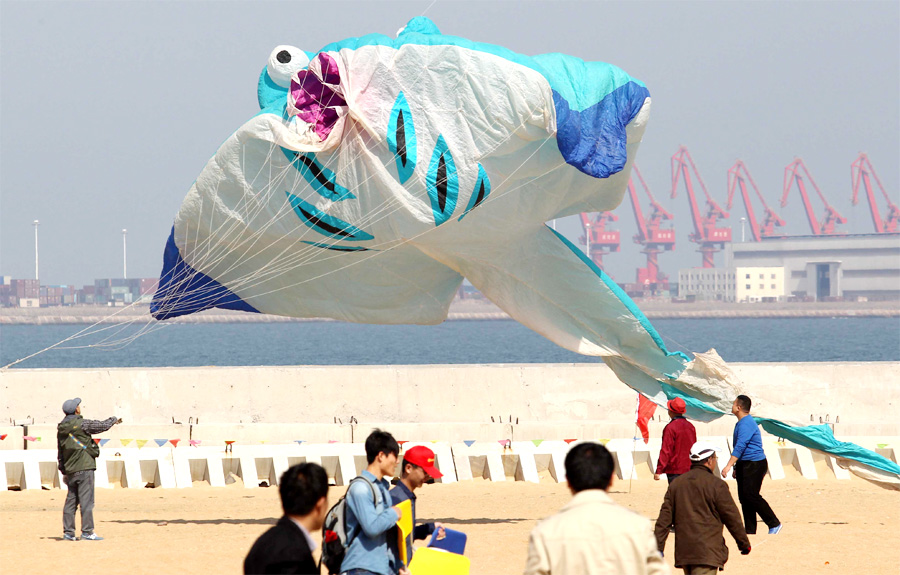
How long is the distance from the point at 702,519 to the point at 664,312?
588 ft

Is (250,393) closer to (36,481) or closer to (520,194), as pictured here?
(36,481)

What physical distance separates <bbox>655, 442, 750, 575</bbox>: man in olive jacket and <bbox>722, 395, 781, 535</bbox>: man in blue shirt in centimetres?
298

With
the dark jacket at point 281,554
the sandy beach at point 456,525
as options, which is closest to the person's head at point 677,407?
the sandy beach at point 456,525

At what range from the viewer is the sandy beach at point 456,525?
975 cm

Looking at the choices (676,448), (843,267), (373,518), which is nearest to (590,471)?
(373,518)

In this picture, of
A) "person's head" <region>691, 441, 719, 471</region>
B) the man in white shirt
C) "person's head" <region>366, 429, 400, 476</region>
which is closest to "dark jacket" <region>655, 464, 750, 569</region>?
"person's head" <region>691, 441, 719, 471</region>

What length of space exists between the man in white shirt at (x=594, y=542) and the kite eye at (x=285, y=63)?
6.59 m

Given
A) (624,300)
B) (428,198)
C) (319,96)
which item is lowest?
(624,300)

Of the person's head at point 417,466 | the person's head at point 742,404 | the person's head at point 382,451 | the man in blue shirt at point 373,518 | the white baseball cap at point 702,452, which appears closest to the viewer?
the man in blue shirt at point 373,518

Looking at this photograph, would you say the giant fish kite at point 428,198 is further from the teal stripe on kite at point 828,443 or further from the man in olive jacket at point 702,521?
the man in olive jacket at point 702,521

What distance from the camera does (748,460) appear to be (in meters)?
10.1

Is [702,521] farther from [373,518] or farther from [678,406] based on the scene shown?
[678,406]

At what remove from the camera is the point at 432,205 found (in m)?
9.74

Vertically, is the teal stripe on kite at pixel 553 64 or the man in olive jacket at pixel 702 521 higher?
the teal stripe on kite at pixel 553 64
